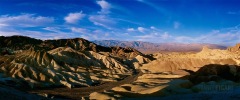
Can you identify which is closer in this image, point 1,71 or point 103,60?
point 1,71

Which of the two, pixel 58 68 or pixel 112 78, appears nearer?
pixel 112 78

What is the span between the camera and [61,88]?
186 ft

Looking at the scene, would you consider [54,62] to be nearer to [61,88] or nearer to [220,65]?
[61,88]

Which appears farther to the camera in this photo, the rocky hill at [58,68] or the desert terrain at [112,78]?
the rocky hill at [58,68]

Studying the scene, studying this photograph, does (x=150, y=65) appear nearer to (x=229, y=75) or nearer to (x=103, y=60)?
(x=103, y=60)

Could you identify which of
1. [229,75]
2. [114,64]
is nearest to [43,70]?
[114,64]

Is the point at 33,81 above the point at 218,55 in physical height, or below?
below

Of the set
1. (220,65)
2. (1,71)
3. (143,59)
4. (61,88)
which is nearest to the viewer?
(61,88)

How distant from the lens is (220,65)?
70.5 metres

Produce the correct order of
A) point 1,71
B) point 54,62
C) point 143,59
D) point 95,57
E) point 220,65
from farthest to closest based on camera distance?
point 143,59 < point 95,57 < point 54,62 < point 220,65 < point 1,71

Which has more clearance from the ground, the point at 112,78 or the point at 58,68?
the point at 58,68

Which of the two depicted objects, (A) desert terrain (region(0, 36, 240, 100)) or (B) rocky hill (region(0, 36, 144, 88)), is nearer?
(A) desert terrain (region(0, 36, 240, 100))

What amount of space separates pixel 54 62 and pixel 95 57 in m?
24.5

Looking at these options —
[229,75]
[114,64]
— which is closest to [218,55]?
[229,75]
